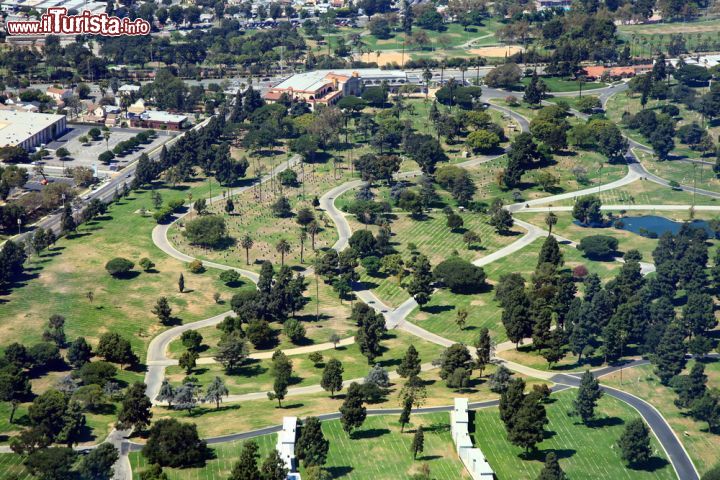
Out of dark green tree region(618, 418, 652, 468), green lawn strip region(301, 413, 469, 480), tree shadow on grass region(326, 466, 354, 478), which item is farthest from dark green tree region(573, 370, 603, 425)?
tree shadow on grass region(326, 466, 354, 478)

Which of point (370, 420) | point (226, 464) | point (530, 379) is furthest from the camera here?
point (530, 379)

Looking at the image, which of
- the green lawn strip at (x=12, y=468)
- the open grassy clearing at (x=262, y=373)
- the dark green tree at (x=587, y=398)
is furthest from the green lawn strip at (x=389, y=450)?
the green lawn strip at (x=12, y=468)

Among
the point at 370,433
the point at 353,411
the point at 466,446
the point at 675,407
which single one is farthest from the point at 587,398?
the point at 353,411

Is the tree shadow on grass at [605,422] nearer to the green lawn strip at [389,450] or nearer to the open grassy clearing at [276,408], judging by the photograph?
the open grassy clearing at [276,408]

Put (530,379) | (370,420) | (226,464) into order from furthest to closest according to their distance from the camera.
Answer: (530,379) < (370,420) < (226,464)

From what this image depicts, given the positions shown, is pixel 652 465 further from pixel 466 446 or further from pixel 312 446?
pixel 312 446

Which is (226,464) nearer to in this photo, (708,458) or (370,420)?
(370,420)

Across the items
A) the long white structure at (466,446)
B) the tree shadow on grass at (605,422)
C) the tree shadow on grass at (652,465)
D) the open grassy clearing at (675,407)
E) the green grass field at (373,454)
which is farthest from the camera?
the tree shadow on grass at (605,422)

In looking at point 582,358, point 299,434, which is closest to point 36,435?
point 299,434
